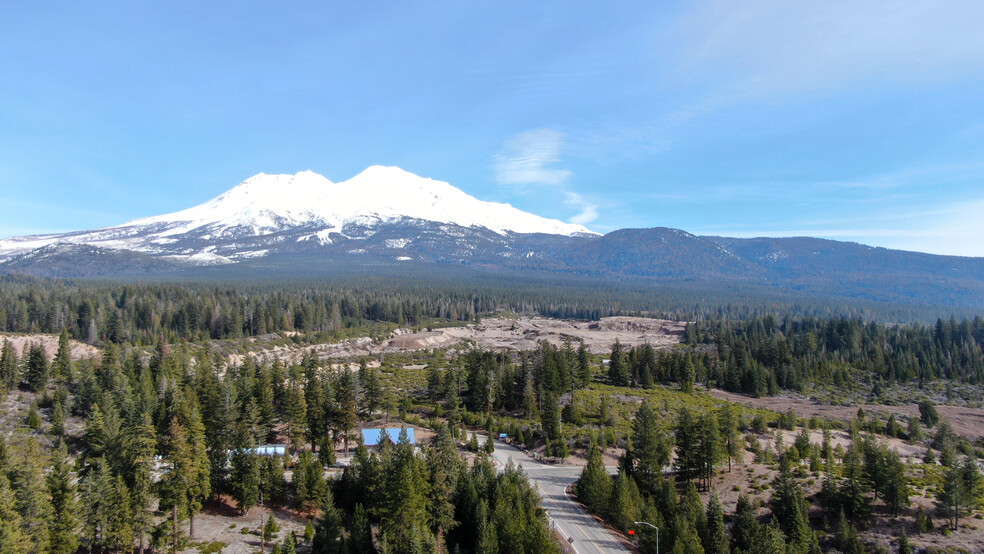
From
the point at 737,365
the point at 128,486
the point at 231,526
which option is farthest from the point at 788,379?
the point at 128,486

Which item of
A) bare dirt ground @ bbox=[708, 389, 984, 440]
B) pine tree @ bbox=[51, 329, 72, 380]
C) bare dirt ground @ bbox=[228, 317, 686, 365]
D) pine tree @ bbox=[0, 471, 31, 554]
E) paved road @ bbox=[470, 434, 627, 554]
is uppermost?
pine tree @ bbox=[51, 329, 72, 380]

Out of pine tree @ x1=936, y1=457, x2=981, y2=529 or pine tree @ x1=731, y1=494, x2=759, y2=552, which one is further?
pine tree @ x1=936, y1=457, x2=981, y2=529

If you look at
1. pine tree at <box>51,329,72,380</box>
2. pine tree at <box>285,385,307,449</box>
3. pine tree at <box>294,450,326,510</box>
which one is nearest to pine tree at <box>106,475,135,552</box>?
pine tree at <box>294,450,326,510</box>

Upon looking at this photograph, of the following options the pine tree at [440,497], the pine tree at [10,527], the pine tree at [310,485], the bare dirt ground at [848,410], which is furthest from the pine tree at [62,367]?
the bare dirt ground at [848,410]

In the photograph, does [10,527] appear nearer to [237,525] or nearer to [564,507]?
[237,525]

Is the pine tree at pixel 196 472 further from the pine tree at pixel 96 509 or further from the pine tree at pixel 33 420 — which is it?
the pine tree at pixel 33 420

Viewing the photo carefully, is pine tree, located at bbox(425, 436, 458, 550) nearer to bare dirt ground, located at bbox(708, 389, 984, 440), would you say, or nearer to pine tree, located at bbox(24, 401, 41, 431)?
pine tree, located at bbox(24, 401, 41, 431)

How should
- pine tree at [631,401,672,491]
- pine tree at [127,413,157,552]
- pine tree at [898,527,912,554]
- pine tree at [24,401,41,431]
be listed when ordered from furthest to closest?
1. pine tree at [24,401,41,431]
2. pine tree at [631,401,672,491]
3. pine tree at [898,527,912,554]
4. pine tree at [127,413,157,552]

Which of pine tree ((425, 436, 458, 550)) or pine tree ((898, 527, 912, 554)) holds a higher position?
pine tree ((425, 436, 458, 550))

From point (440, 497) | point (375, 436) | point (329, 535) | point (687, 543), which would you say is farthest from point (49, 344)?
point (687, 543)
